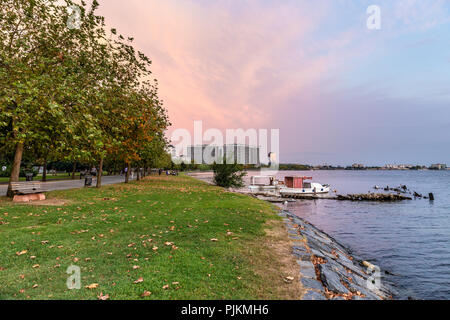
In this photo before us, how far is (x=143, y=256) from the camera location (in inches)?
271

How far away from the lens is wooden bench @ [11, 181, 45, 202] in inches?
588

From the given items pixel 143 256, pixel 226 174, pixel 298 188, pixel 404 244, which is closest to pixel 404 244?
pixel 404 244

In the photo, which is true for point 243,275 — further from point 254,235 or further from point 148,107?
Answer: point 148,107

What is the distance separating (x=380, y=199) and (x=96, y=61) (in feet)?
155

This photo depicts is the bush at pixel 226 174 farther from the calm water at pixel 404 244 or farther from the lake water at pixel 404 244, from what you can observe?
the lake water at pixel 404 244

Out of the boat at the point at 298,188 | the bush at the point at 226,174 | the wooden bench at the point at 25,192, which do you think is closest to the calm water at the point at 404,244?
the boat at the point at 298,188

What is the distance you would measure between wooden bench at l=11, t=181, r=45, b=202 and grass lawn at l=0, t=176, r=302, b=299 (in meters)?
2.85

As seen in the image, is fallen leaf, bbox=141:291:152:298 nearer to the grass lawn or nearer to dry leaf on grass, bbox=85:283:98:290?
the grass lawn

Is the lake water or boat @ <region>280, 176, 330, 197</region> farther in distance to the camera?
boat @ <region>280, 176, 330, 197</region>

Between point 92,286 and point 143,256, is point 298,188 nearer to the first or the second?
point 143,256

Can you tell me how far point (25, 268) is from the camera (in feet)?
19.3

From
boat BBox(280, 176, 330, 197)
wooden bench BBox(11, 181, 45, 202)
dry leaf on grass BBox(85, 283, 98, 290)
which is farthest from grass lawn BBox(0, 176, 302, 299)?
boat BBox(280, 176, 330, 197)

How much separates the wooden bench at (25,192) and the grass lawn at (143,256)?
2849 mm
